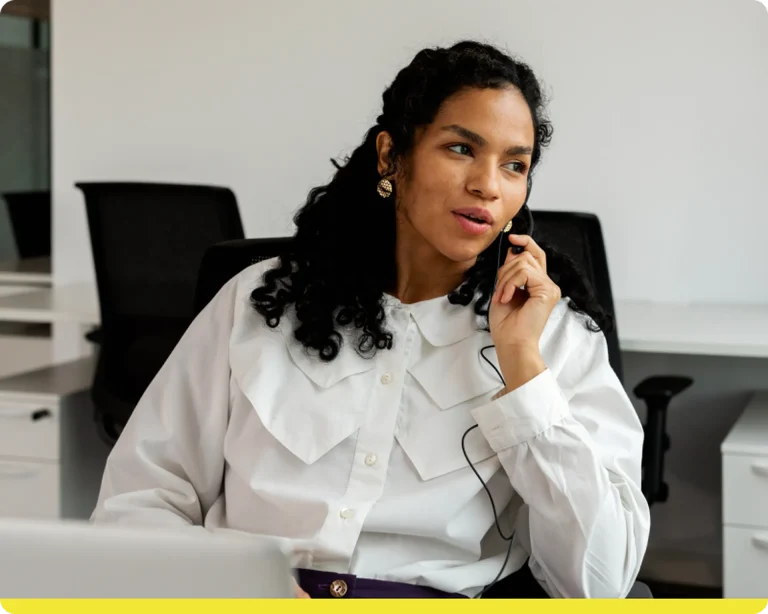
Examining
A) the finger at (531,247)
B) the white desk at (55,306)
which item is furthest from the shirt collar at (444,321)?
the white desk at (55,306)

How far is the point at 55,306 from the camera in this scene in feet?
9.20

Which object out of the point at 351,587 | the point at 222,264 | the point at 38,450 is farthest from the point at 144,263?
the point at 351,587

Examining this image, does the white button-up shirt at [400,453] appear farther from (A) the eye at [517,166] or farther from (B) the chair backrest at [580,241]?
(B) the chair backrest at [580,241]

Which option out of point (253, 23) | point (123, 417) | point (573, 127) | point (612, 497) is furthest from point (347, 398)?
point (253, 23)

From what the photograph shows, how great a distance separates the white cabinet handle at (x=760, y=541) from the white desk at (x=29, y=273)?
7.98ft

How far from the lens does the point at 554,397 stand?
1292mm

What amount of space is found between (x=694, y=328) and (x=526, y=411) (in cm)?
128

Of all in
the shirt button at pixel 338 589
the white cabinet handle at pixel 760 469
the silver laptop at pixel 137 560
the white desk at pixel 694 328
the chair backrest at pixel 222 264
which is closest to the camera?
the silver laptop at pixel 137 560

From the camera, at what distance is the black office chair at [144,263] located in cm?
253

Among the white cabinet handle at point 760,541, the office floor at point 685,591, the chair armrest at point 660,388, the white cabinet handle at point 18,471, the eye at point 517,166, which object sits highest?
the eye at point 517,166

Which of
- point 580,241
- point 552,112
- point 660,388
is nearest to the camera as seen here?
point 580,241

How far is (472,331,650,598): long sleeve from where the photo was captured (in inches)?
49.9

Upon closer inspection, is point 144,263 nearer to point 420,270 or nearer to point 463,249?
point 420,270

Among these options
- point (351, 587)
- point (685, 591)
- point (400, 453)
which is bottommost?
point (685, 591)
